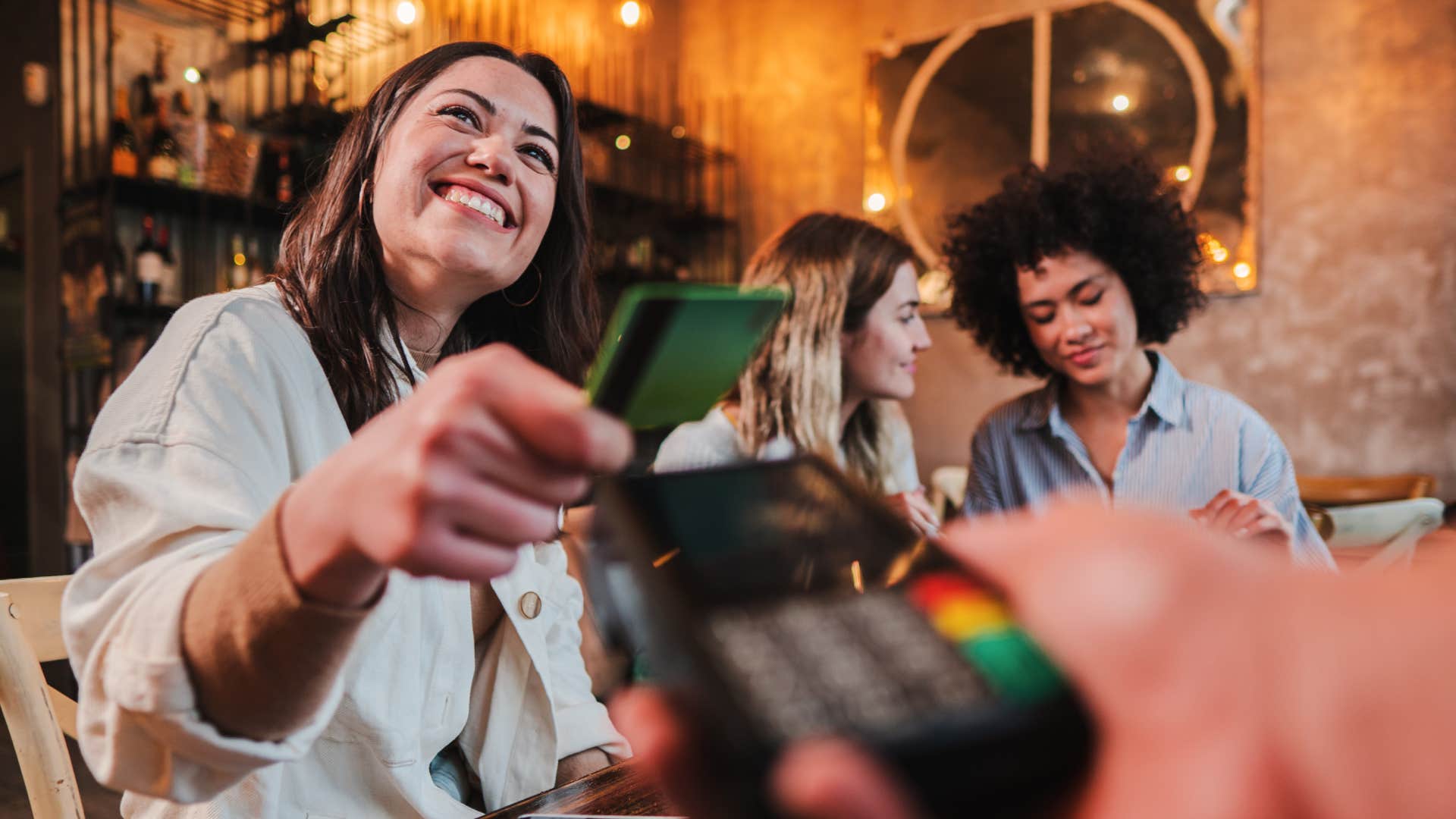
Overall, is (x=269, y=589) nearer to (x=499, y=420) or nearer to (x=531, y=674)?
(x=499, y=420)

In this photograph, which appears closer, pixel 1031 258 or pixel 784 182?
pixel 1031 258

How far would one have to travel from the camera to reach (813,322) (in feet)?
6.40

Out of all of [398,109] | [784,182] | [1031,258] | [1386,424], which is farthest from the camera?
[784,182]

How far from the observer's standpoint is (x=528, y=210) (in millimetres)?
1094

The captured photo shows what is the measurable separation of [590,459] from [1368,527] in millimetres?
1842

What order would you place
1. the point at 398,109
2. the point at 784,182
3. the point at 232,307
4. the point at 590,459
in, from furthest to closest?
the point at 784,182, the point at 398,109, the point at 232,307, the point at 590,459

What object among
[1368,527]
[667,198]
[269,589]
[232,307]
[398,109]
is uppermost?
[667,198]

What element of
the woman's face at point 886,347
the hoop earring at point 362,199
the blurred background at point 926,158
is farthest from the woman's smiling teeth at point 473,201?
the blurred background at point 926,158

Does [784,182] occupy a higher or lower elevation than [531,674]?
higher

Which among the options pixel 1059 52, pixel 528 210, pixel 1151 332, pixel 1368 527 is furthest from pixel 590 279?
pixel 1059 52

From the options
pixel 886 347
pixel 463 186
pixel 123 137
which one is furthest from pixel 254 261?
pixel 463 186

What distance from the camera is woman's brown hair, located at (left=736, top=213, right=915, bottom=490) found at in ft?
6.31

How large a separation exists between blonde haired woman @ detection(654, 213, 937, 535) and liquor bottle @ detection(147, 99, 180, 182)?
2009 millimetres

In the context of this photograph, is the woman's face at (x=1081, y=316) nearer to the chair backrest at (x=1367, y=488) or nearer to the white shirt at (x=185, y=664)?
the white shirt at (x=185, y=664)
